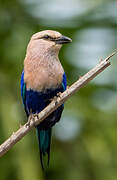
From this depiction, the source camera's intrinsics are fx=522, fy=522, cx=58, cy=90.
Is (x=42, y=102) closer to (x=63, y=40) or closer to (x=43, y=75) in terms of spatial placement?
(x=43, y=75)

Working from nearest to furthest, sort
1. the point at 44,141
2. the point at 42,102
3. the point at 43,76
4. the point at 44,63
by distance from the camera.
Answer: the point at 43,76
the point at 44,63
the point at 42,102
the point at 44,141

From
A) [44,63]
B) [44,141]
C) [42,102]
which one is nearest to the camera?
[44,63]

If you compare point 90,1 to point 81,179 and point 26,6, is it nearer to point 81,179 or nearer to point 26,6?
point 26,6

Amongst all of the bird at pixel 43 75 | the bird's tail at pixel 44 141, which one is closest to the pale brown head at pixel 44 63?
the bird at pixel 43 75

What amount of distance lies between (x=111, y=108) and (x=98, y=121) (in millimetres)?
227

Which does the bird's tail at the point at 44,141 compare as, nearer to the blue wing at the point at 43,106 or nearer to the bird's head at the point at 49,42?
the blue wing at the point at 43,106

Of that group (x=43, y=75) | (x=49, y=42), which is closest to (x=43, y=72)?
(x=43, y=75)

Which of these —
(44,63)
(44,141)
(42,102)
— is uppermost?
(44,63)

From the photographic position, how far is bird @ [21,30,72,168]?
444cm

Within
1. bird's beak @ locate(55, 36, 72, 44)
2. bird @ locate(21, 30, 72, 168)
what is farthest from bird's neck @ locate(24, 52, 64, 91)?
bird's beak @ locate(55, 36, 72, 44)

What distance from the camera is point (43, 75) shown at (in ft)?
14.5

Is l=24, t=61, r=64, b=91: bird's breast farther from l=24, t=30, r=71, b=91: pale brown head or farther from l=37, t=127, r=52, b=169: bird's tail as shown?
l=37, t=127, r=52, b=169: bird's tail

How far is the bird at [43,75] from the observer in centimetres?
444

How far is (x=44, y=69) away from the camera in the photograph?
446cm
